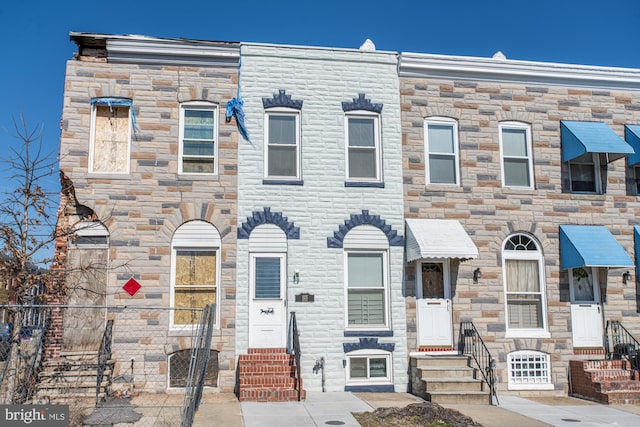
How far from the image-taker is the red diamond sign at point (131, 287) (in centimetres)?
1389

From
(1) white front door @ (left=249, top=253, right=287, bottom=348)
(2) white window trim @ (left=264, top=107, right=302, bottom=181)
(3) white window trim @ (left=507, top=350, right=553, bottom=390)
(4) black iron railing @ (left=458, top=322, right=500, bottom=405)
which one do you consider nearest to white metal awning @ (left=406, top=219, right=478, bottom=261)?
(4) black iron railing @ (left=458, top=322, right=500, bottom=405)

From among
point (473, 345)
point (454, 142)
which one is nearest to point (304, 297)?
point (473, 345)

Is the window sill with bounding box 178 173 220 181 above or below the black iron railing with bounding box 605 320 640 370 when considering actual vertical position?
above

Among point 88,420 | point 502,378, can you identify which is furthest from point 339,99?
point 88,420

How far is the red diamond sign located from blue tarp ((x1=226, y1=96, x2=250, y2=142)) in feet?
13.3

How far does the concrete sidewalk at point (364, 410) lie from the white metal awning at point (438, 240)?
311cm

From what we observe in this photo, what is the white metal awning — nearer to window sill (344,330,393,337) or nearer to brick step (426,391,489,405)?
window sill (344,330,393,337)

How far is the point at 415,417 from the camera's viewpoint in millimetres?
11188

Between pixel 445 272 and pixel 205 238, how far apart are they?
559cm

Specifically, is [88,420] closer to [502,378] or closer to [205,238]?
[205,238]

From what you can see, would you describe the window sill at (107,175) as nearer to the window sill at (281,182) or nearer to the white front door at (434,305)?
the window sill at (281,182)

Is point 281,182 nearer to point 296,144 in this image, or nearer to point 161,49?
point 296,144

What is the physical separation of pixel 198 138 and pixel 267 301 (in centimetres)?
401

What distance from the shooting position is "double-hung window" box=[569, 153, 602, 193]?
16328 mm
